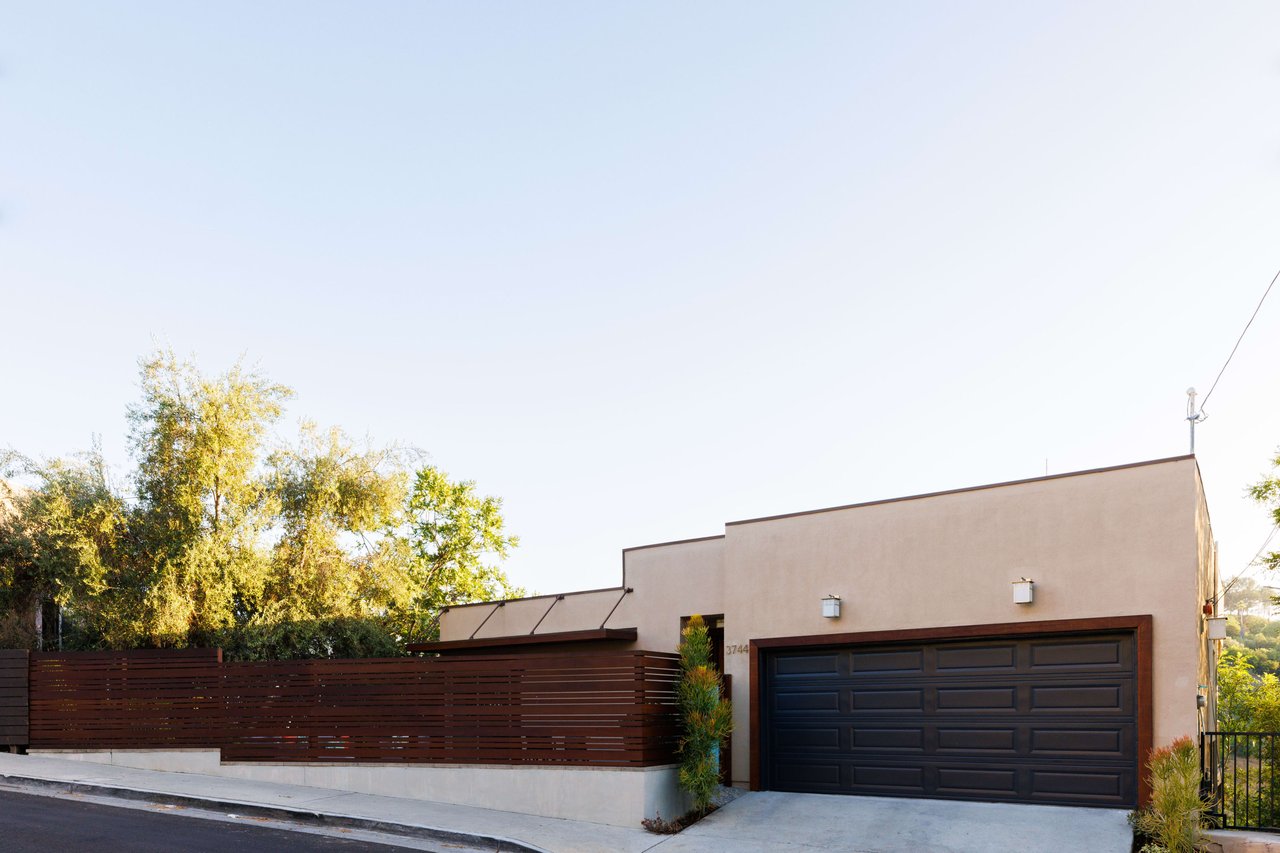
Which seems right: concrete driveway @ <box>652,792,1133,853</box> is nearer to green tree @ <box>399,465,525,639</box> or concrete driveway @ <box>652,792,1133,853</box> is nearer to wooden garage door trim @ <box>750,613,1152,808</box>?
wooden garage door trim @ <box>750,613,1152,808</box>

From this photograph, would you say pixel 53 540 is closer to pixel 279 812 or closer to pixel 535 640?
pixel 535 640

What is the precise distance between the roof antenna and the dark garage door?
6321 mm

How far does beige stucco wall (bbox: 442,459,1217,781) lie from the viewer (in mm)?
10016

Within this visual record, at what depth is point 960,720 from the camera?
1119 centimetres

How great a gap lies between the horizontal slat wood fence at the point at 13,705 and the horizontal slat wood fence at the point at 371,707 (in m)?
0.19

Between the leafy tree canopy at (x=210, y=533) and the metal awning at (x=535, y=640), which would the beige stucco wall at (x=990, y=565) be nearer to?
the metal awning at (x=535, y=640)

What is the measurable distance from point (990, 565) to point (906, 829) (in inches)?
122

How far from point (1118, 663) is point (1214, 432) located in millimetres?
7840

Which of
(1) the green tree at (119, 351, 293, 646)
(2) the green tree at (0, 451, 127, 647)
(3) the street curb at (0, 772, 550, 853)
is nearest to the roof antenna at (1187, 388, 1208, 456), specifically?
(3) the street curb at (0, 772, 550, 853)

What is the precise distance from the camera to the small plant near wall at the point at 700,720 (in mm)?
11086

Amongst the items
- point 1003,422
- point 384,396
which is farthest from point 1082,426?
point 384,396

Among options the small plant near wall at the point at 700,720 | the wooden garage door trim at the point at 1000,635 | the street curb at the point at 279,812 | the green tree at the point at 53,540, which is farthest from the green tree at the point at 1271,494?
the green tree at the point at 53,540

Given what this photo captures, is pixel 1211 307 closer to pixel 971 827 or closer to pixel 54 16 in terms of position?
pixel 971 827

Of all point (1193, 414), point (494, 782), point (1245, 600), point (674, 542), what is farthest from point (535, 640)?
point (1245, 600)
